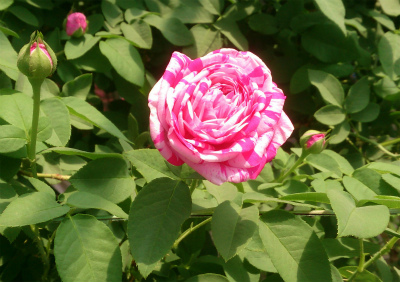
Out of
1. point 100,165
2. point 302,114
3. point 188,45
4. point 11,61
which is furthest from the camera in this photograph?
point 302,114

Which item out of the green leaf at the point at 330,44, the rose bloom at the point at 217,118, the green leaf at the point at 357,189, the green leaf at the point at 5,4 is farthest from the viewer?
the green leaf at the point at 330,44

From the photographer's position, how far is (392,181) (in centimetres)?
75

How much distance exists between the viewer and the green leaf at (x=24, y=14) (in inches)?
39.9

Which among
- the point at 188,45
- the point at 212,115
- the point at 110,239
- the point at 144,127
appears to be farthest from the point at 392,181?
the point at 144,127

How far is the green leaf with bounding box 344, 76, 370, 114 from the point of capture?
1124 millimetres

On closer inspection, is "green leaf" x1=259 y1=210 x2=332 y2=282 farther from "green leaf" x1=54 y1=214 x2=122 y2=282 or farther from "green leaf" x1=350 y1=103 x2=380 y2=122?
"green leaf" x1=350 y1=103 x2=380 y2=122

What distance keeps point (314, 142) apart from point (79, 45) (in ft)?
1.86

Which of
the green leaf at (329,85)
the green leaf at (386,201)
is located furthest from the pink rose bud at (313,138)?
the green leaf at (329,85)

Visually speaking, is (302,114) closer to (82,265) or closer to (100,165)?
(100,165)

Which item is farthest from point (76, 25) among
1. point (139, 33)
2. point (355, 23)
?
point (355, 23)

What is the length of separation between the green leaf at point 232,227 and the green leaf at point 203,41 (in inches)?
21.2

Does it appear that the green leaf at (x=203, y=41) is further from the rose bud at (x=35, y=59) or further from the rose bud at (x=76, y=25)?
the rose bud at (x=35, y=59)

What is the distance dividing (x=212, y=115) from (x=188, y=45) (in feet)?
1.84

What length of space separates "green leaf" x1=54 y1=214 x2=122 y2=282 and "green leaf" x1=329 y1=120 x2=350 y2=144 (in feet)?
2.30
